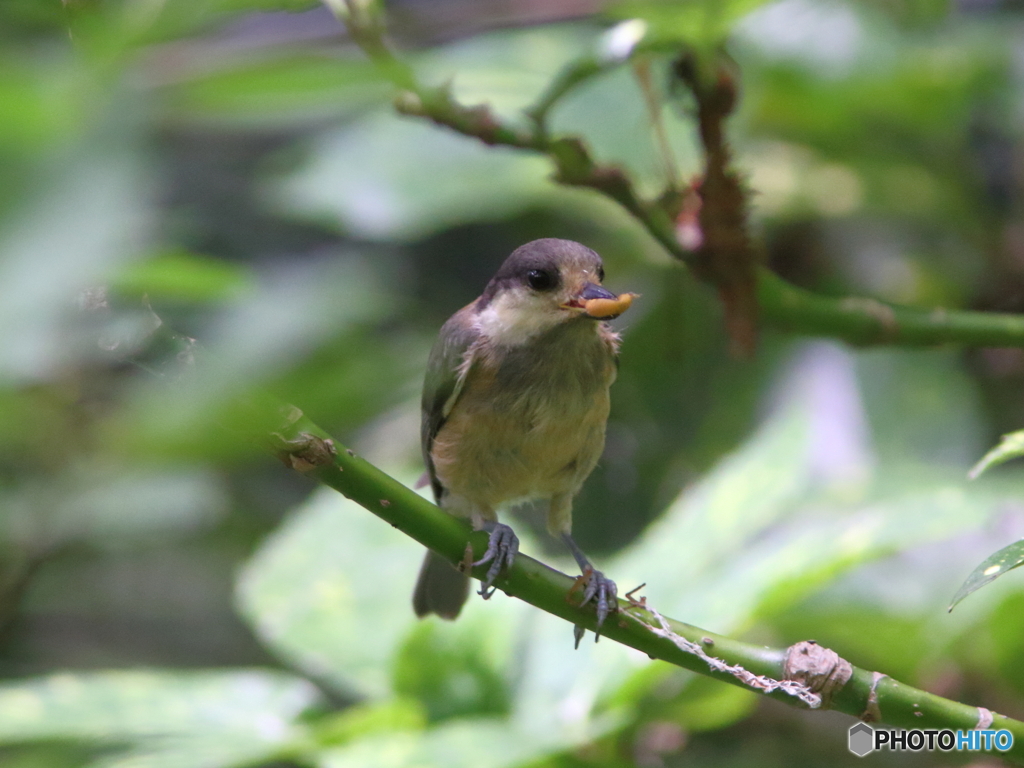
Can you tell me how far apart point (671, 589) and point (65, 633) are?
2686mm

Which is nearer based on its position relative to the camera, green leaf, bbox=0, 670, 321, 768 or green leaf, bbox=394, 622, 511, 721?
green leaf, bbox=0, 670, 321, 768

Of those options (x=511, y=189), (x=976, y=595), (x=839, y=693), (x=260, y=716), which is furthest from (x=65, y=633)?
(x=839, y=693)

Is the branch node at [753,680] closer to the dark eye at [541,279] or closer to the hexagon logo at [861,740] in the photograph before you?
the hexagon logo at [861,740]

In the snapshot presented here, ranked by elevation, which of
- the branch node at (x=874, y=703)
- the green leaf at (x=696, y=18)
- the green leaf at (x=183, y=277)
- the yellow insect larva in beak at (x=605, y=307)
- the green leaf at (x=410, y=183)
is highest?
the green leaf at (x=410, y=183)

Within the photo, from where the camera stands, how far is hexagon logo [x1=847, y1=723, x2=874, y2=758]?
1.73m

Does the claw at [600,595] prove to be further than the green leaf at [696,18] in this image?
No

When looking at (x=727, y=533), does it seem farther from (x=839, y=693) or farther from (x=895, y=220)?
(x=895, y=220)

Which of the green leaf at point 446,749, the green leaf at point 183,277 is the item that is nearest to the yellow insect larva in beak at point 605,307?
the green leaf at point 183,277

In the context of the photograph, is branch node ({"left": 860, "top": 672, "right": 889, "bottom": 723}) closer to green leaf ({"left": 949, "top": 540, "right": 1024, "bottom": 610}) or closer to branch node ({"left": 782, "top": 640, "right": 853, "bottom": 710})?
branch node ({"left": 782, "top": 640, "right": 853, "bottom": 710})

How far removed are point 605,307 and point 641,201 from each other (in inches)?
8.3

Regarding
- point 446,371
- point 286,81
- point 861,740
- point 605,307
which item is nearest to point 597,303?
point 605,307

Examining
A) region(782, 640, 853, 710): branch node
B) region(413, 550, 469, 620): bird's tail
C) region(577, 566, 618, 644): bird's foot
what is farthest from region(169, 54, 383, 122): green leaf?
region(413, 550, 469, 620): bird's tail

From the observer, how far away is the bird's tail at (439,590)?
2291 mm

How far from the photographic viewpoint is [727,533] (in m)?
2.39
